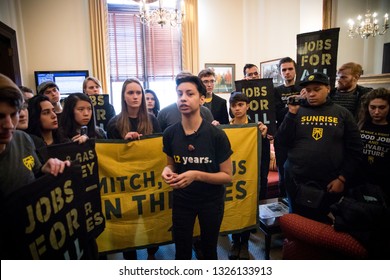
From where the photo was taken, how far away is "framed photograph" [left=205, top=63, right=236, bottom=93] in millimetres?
6680

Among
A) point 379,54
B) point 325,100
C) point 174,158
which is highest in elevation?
point 379,54

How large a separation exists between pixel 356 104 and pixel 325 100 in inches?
29.0

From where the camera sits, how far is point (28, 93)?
2.88m

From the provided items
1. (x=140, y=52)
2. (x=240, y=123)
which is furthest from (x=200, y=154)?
(x=140, y=52)

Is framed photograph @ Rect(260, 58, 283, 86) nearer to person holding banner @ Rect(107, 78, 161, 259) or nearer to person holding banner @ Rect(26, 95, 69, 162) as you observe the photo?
person holding banner @ Rect(107, 78, 161, 259)

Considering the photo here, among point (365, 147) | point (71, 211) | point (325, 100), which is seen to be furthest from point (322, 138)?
point (71, 211)

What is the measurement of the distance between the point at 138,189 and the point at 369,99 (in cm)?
209

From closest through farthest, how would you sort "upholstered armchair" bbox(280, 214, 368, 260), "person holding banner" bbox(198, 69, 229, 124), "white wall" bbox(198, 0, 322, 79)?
"upholstered armchair" bbox(280, 214, 368, 260) → "person holding banner" bbox(198, 69, 229, 124) → "white wall" bbox(198, 0, 322, 79)

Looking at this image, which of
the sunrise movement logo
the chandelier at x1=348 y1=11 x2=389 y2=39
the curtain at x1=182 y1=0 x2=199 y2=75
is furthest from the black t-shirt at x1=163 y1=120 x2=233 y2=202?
the curtain at x1=182 y1=0 x2=199 y2=75

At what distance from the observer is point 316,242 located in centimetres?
167

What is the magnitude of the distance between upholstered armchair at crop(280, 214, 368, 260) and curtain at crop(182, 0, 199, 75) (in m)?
5.30

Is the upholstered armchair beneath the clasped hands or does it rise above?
beneath

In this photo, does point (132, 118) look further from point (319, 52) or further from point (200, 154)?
point (319, 52)
